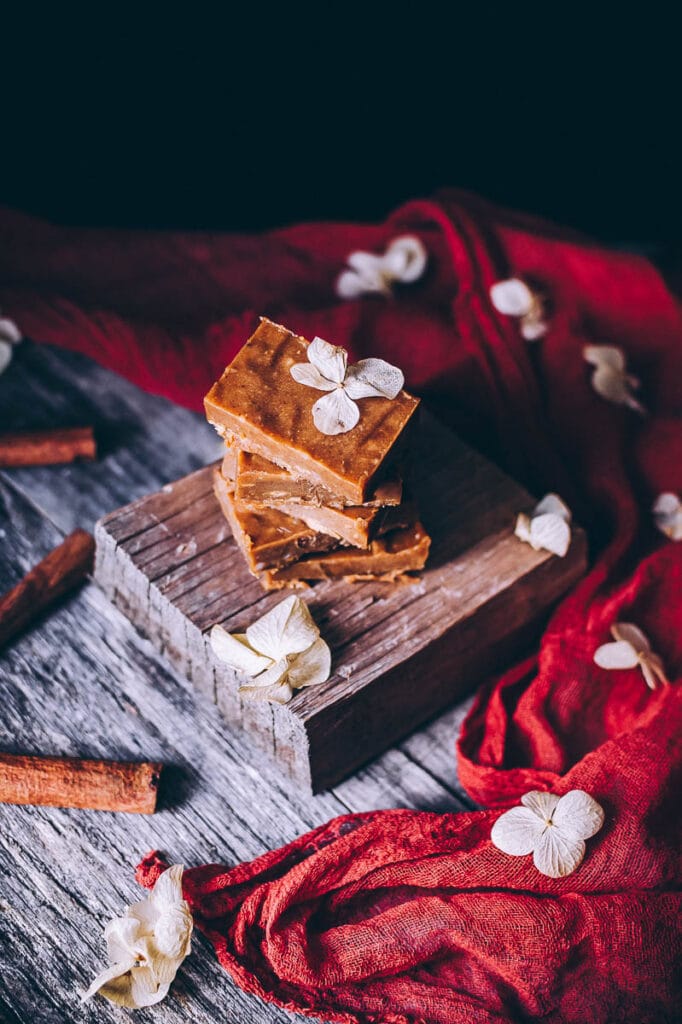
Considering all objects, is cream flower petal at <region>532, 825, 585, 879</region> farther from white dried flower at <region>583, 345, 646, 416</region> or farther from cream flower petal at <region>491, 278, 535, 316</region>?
cream flower petal at <region>491, 278, 535, 316</region>

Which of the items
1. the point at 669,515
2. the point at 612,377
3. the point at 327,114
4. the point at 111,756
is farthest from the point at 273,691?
the point at 327,114

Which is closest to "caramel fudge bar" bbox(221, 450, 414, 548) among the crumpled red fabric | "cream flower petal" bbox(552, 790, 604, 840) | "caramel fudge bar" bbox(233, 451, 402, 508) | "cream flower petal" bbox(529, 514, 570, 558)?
"caramel fudge bar" bbox(233, 451, 402, 508)

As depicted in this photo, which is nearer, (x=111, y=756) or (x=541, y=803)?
(x=541, y=803)

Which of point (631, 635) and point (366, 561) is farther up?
point (366, 561)

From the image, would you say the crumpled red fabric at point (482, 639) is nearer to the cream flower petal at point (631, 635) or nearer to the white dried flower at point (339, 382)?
the cream flower petal at point (631, 635)

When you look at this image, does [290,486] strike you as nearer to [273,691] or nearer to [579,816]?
[273,691]

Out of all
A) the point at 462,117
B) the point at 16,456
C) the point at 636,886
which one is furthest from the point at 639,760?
the point at 462,117
